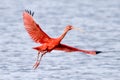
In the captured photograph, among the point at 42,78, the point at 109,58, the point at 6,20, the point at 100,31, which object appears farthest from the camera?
the point at 6,20

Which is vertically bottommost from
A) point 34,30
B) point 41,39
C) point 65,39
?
point 65,39

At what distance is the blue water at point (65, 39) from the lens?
21.1 meters

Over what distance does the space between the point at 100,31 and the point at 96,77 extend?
403 inches

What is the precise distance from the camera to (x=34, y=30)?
724 inches

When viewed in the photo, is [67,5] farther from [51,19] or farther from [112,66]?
[112,66]

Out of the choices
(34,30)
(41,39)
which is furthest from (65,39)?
(34,30)

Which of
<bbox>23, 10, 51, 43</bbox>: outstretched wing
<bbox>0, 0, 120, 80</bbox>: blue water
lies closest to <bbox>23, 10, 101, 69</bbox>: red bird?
<bbox>23, 10, 51, 43</bbox>: outstretched wing

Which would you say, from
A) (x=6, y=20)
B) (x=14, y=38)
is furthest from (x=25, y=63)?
(x=6, y=20)

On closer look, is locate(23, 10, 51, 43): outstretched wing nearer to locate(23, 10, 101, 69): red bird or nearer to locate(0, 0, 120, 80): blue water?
locate(23, 10, 101, 69): red bird

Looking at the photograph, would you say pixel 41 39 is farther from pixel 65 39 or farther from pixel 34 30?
pixel 65 39

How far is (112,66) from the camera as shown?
22297 millimetres

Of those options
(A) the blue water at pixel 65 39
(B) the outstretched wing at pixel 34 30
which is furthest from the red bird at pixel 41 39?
(A) the blue water at pixel 65 39

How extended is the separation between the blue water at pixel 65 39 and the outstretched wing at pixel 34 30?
187cm

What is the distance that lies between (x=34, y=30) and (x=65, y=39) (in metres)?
10.3
